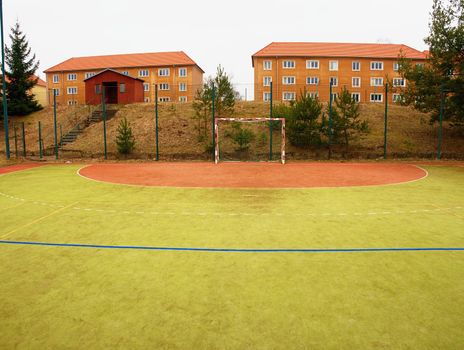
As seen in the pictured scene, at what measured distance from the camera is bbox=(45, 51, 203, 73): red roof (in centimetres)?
5243

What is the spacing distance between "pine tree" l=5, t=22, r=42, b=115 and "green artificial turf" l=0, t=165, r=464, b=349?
31463 millimetres

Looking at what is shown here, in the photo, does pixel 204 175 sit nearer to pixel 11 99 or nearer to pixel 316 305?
pixel 316 305

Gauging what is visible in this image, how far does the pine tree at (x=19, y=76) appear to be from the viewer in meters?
35.5

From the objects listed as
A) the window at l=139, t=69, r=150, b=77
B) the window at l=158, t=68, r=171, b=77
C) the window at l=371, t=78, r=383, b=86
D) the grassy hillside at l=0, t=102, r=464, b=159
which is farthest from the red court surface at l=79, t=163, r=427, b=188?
the window at l=139, t=69, r=150, b=77

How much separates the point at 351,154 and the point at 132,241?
17450mm

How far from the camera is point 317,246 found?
20.0ft

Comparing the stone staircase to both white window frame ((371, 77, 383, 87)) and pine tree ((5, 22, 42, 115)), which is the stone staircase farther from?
white window frame ((371, 77, 383, 87))

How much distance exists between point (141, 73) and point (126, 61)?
376 centimetres

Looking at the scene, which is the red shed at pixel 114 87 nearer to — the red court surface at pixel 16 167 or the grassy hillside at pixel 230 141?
the grassy hillside at pixel 230 141

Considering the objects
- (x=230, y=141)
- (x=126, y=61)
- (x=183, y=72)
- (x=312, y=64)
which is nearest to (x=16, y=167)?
(x=230, y=141)

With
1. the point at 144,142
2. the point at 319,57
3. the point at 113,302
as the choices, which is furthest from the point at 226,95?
the point at 319,57

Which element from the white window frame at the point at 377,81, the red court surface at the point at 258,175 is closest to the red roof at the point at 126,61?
the white window frame at the point at 377,81

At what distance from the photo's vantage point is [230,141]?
2303 centimetres

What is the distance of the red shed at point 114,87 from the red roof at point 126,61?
1805 centimetres
